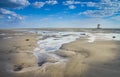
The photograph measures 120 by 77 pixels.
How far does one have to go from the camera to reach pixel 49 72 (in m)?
7.07

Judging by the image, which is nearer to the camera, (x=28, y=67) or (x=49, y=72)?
(x=49, y=72)

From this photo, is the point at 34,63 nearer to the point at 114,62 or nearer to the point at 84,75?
the point at 84,75

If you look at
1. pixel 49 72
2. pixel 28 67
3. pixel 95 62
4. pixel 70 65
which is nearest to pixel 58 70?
pixel 49 72

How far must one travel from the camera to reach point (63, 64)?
8.35 m

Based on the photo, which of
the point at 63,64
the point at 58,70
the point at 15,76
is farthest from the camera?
the point at 63,64

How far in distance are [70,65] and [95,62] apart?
1.49 metres

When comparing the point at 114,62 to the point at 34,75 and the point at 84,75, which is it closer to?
the point at 84,75

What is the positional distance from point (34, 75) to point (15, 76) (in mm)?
758

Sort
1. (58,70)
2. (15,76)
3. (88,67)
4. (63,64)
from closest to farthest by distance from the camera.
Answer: (15,76), (58,70), (88,67), (63,64)

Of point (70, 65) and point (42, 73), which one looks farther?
point (70, 65)

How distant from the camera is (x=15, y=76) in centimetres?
666

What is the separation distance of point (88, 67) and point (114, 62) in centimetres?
181

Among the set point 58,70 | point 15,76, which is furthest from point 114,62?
point 15,76

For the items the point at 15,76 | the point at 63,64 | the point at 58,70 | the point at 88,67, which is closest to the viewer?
the point at 15,76
